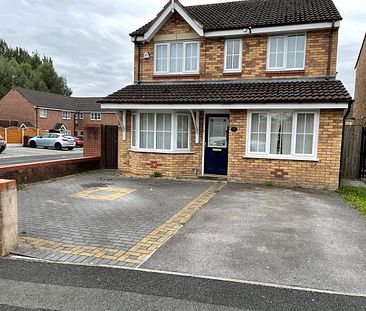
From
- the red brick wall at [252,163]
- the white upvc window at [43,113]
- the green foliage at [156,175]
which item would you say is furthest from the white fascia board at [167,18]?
the white upvc window at [43,113]

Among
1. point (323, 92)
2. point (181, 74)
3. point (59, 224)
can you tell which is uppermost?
point (181, 74)

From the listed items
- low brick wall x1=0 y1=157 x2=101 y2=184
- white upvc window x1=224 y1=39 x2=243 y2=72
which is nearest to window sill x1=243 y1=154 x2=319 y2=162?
white upvc window x1=224 y1=39 x2=243 y2=72

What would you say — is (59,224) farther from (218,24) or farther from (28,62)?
(28,62)

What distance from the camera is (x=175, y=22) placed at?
12.8m

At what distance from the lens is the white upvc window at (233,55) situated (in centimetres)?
1201

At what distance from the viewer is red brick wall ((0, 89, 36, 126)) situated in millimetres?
41500

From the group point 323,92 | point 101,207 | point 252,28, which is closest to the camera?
point 101,207

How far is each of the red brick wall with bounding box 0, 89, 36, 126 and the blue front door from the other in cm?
3586

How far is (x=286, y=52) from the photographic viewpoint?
A: 1145 centimetres

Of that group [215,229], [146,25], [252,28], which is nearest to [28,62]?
[146,25]

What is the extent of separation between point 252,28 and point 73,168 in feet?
27.9

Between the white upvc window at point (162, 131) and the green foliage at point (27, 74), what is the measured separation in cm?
4864

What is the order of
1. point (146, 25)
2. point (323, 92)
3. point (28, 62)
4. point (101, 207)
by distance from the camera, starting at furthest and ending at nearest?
1. point (28, 62)
2. point (146, 25)
3. point (323, 92)
4. point (101, 207)

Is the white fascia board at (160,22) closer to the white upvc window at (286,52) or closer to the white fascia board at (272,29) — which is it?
the white fascia board at (272,29)
